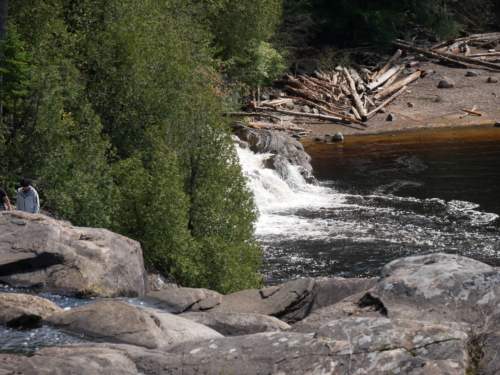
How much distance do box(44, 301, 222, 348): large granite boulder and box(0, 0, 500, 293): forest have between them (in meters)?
7.45

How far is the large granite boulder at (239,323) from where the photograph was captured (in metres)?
10.9

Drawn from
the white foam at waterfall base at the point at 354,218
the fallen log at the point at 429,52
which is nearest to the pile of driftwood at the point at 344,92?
the fallen log at the point at 429,52

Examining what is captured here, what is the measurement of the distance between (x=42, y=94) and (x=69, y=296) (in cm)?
852

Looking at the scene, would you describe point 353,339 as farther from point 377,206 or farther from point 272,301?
point 377,206

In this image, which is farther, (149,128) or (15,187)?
(149,128)

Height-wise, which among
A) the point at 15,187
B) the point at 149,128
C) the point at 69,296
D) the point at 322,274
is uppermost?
the point at 149,128

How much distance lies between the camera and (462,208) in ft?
87.4

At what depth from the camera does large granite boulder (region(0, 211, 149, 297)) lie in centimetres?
1344

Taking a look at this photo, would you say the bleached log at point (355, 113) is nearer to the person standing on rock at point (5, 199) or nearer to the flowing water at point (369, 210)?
the flowing water at point (369, 210)

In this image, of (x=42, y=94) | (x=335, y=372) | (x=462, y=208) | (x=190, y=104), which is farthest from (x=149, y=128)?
(x=335, y=372)

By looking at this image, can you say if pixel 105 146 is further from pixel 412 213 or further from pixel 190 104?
pixel 412 213

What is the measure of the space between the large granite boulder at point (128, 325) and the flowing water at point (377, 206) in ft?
32.3

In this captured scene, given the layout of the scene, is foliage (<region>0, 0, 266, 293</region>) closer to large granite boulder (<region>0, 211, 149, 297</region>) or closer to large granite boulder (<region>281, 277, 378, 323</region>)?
large granite boulder (<region>0, 211, 149, 297</region>)

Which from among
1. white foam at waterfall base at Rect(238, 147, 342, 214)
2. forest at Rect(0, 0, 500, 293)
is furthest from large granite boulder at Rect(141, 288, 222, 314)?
white foam at waterfall base at Rect(238, 147, 342, 214)
